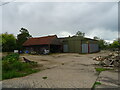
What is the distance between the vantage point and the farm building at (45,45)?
92.8 ft

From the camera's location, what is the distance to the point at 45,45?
2891 centimetres

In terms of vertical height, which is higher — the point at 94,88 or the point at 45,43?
the point at 45,43

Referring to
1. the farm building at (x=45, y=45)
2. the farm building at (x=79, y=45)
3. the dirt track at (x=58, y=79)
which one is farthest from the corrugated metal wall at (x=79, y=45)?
the dirt track at (x=58, y=79)

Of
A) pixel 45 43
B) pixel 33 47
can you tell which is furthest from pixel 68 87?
pixel 33 47

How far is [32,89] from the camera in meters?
3.87

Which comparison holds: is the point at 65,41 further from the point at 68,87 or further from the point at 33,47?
the point at 68,87

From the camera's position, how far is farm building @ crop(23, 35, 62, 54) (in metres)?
28.3

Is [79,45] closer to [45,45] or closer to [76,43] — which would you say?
[76,43]

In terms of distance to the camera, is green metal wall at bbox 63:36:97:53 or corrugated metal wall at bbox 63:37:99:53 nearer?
corrugated metal wall at bbox 63:37:99:53

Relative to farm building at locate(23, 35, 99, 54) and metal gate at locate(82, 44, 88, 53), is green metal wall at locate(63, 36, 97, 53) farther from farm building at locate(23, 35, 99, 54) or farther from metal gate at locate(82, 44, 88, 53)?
metal gate at locate(82, 44, 88, 53)

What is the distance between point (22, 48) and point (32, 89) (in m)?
34.6

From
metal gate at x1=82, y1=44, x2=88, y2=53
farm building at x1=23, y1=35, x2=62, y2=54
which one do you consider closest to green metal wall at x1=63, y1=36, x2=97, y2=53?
metal gate at x1=82, y1=44, x2=88, y2=53

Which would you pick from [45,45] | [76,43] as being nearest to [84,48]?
[76,43]

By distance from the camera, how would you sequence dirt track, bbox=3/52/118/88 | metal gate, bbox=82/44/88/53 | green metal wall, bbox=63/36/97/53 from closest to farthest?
dirt track, bbox=3/52/118/88
metal gate, bbox=82/44/88/53
green metal wall, bbox=63/36/97/53
